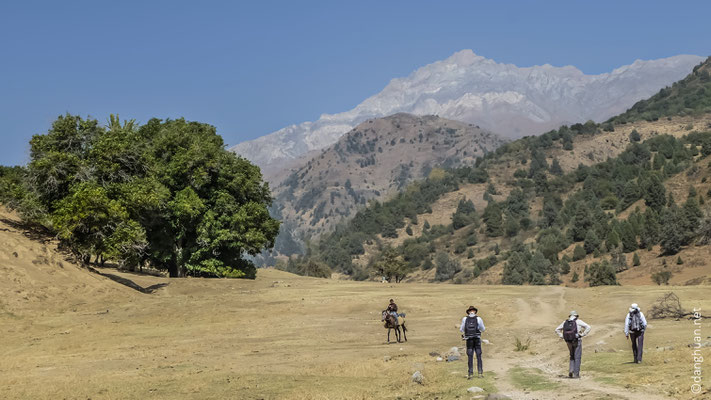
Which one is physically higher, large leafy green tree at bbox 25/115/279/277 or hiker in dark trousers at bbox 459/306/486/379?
large leafy green tree at bbox 25/115/279/277

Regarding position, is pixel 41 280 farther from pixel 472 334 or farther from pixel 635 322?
pixel 635 322

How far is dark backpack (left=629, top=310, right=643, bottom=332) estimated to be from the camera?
64.9 feet

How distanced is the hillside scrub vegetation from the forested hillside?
3175 cm

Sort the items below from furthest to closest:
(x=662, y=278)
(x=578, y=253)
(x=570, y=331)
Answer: (x=578, y=253) < (x=662, y=278) < (x=570, y=331)

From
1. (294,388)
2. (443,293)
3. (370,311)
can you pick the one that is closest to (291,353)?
(294,388)

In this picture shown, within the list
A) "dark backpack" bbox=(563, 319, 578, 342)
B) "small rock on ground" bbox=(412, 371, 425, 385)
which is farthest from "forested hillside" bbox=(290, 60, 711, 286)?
"small rock on ground" bbox=(412, 371, 425, 385)

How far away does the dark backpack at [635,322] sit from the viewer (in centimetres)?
1978

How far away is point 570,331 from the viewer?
59.9ft

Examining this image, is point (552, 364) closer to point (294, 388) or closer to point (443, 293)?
point (294, 388)

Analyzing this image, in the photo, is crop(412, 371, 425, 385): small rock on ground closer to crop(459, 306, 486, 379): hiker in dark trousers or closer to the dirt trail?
crop(459, 306, 486, 379): hiker in dark trousers

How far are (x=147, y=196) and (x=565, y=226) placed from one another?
347ft

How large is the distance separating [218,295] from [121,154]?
1235cm

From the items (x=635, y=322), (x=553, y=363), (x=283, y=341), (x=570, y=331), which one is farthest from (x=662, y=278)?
(x=570, y=331)

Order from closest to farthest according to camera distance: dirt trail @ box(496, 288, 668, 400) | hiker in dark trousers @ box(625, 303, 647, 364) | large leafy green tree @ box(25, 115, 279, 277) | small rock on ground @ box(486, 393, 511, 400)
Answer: small rock on ground @ box(486, 393, 511, 400)
dirt trail @ box(496, 288, 668, 400)
hiker in dark trousers @ box(625, 303, 647, 364)
large leafy green tree @ box(25, 115, 279, 277)
